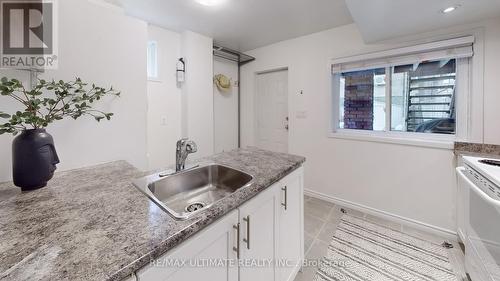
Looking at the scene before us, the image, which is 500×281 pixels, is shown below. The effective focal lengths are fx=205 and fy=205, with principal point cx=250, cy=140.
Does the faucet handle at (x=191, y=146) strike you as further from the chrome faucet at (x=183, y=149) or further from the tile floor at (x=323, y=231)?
the tile floor at (x=323, y=231)

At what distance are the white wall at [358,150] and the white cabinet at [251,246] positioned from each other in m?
1.49

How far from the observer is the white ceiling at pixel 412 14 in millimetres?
1567

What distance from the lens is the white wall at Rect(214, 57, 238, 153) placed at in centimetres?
362

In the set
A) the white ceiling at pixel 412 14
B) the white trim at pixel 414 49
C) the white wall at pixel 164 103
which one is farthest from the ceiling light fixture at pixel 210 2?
the white trim at pixel 414 49

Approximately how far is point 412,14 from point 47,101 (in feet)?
8.84

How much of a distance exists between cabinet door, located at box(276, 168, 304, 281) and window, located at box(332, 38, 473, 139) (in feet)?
5.61

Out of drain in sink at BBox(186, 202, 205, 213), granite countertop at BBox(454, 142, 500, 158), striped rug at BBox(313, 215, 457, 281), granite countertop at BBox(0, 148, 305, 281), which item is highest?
granite countertop at BBox(454, 142, 500, 158)

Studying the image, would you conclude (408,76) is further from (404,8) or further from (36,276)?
(36,276)

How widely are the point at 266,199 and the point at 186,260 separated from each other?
1.81ft

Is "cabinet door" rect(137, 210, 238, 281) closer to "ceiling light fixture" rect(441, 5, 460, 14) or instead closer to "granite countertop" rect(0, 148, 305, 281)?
"granite countertop" rect(0, 148, 305, 281)

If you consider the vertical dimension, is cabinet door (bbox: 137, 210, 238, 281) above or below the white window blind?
below

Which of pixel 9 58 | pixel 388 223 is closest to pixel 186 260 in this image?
pixel 9 58

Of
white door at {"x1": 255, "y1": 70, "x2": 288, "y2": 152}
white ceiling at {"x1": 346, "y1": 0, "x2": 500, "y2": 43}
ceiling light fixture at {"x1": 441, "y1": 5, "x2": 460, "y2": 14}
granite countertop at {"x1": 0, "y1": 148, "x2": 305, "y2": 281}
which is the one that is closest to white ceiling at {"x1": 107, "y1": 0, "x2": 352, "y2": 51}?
white ceiling at {"x1": 346, "y1": 0, "x2": 500, "y2": 43}

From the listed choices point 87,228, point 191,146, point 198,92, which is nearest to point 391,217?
point 191,146
